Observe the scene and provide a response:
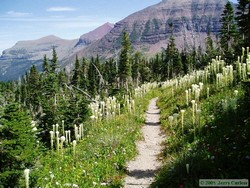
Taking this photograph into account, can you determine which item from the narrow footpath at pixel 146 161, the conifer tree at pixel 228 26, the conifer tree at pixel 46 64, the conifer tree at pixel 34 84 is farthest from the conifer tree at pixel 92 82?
the narrow footpath at pixel 146 161

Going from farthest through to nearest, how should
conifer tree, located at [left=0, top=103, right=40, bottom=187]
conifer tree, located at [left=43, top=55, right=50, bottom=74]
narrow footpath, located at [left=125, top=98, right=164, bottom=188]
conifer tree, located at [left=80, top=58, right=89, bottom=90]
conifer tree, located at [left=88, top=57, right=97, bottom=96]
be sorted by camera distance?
conifer tree, located at [left=80, top=58, right=89, bottom=90]
conifer tree, located at [left=88, top=57, right=97, bottom=96]
conifer tree, located at [left=43, top=55, right=50, bottom=74]
narrow footpath, located at [left=125, top=98, right=164, bottom=188]
conifer tree, located at [left=0, top=103, right=40, bottom=187]

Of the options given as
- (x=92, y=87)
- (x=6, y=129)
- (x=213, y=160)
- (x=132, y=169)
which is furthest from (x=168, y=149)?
(x=92, y=87)

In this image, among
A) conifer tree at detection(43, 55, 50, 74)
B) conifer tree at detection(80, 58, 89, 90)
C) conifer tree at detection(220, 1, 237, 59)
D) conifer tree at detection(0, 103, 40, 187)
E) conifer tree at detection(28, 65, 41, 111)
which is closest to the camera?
conifer tree at detection(0, 103, 40, 187)

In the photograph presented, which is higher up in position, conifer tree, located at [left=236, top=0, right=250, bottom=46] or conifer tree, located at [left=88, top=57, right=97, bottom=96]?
conifer tree, located at [left=236, top=0, right=250, bottom=46]

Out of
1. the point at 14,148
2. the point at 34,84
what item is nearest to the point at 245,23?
the point at 14,148

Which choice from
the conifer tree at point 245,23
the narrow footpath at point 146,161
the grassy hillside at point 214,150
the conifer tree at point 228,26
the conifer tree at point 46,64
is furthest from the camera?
the conifer tree at point 46,64

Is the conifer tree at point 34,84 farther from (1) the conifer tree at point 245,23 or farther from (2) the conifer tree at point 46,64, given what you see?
(1) the conifer tree at point 245,23

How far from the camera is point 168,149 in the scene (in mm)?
11359

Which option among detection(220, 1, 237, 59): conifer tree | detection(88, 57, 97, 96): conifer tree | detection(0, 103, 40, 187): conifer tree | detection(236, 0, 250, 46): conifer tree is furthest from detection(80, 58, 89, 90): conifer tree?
detection(0, 103, 40, 187): conifer tree

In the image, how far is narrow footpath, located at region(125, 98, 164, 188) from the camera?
9.36 m

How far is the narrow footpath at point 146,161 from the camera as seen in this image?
30.7ft

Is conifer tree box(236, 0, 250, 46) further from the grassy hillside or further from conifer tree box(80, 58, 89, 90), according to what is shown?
conifer tree box(80, 58, 89, 90)

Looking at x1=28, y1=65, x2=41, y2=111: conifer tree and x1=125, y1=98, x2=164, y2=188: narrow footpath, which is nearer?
x1=125, y1=98, x2=164, y2=188: narrow footpath

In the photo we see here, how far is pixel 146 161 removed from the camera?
37.7 feet
